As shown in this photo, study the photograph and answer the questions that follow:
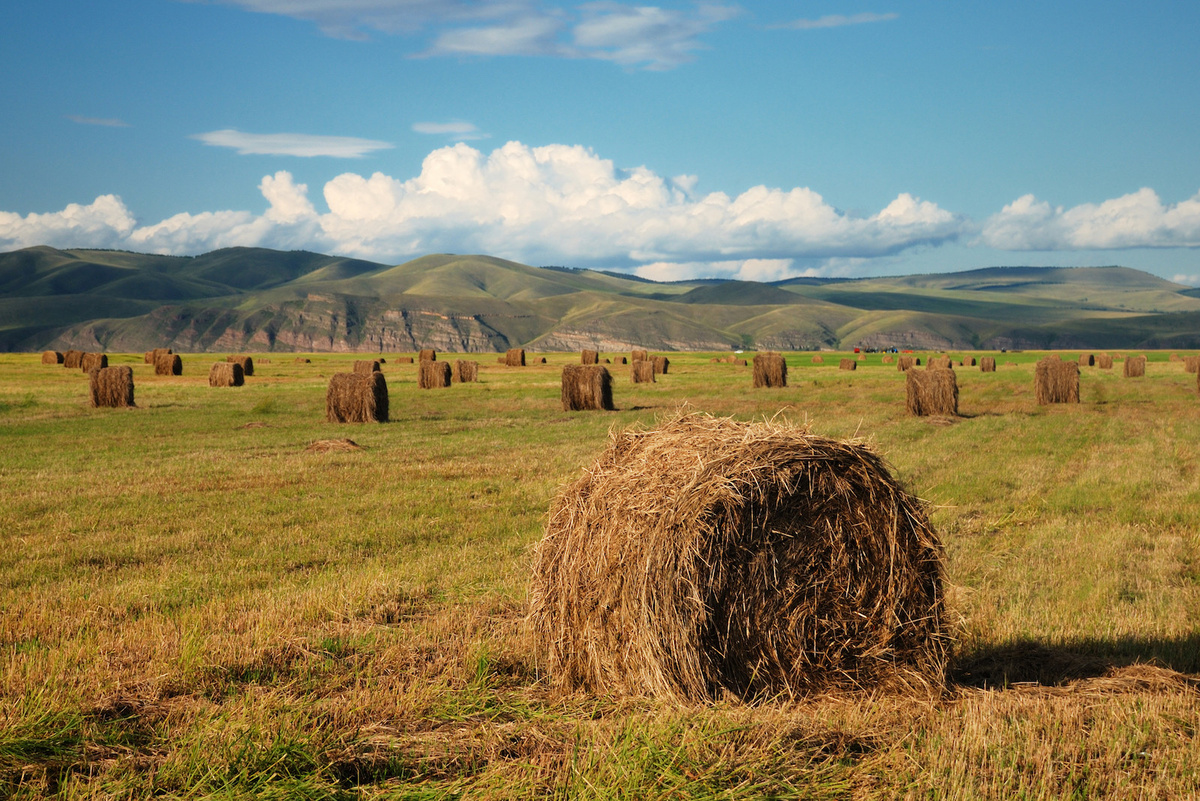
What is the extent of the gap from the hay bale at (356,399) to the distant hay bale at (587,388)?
7.11 m

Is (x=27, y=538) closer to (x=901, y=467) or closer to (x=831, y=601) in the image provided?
(x=831, y=601)

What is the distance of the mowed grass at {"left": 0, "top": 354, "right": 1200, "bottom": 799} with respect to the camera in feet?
16.3

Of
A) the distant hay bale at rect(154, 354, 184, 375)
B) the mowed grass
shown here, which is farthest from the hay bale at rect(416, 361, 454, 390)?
the mowed grass

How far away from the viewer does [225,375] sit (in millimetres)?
47531

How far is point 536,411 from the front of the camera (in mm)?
33531

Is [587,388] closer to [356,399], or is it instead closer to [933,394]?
[356,399]

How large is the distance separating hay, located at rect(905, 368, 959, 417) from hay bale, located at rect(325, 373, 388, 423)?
1675 centimetres

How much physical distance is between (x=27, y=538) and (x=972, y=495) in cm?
1296

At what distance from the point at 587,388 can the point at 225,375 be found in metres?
23.5

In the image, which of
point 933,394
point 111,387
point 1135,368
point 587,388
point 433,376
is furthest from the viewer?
point 1135,368

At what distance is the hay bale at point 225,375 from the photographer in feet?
155

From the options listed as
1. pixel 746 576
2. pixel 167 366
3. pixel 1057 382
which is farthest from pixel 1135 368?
pixel 167 366

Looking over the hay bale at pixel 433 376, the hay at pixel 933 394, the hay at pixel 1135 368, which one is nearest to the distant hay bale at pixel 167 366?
the hay bale at pixel 433 376

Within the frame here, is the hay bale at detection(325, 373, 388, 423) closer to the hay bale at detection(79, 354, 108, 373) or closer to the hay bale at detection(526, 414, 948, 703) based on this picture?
the hay bale at detection(526, 414, 948, 703)
